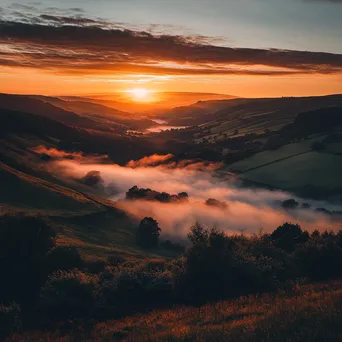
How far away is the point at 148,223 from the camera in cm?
11794

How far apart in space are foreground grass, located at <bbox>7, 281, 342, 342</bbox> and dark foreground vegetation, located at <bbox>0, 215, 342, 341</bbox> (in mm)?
1370

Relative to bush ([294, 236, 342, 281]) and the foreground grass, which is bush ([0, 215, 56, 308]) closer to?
the foreground grass

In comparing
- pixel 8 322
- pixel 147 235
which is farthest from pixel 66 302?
pixel 147 235

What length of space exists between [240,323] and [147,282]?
43.7 ft

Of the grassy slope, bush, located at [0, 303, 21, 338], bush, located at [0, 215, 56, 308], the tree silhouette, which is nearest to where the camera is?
bush, located at [0, 303, 21, 338]

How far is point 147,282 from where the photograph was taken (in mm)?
30906

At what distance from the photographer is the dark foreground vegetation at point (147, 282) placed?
2719cm

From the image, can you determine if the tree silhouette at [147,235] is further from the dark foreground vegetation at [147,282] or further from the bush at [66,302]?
the bush at [66,302]

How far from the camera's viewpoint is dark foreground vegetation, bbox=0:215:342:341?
27188 mm

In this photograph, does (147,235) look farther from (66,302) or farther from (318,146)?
(318,146)

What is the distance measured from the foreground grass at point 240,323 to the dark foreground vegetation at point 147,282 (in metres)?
1.37

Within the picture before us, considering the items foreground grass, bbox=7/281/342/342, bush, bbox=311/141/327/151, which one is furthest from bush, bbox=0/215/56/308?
bush, bbox=311/141/327/151

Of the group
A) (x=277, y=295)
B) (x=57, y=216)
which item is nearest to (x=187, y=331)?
(x=277, y=295)

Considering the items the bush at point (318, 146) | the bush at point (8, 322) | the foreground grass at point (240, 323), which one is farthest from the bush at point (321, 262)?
the bush at point (318, 146)
